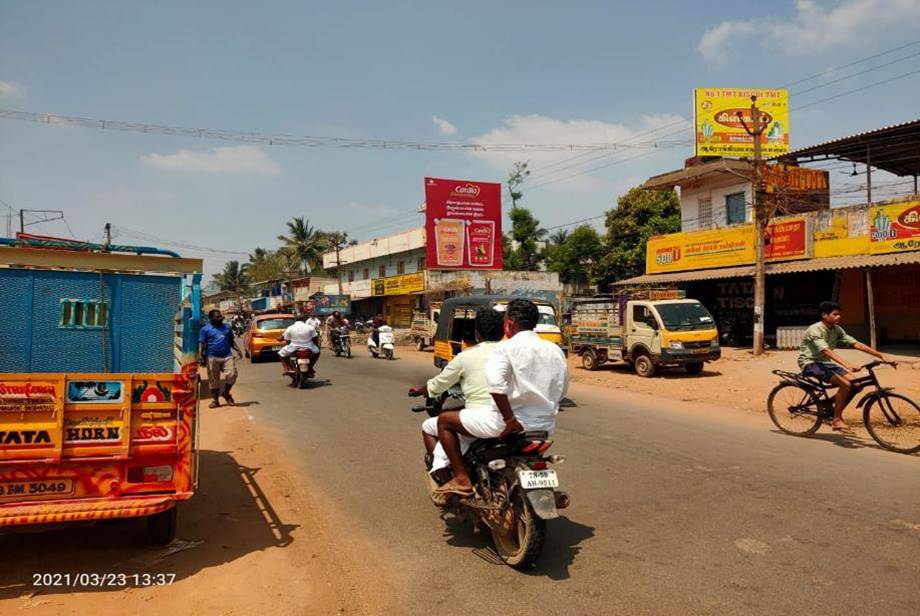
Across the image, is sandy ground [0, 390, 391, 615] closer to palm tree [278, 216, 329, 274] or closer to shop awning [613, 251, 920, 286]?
shop awning [613, 251, 920, 286]

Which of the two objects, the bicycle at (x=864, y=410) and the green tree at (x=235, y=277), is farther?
the green tree at (x=235, y=277)

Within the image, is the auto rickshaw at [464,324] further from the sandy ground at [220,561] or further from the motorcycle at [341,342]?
the motorcycle at [341,342]

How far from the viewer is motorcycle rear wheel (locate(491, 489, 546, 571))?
3.65 meters

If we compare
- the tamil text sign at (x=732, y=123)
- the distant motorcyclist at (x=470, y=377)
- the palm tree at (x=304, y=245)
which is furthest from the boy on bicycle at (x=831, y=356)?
the palm tree at (x=304, y=245)

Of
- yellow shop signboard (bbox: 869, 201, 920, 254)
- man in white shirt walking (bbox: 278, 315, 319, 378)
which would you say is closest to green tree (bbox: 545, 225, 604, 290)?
yellow shop signboard (bbox: 869, 201, 920, 254)

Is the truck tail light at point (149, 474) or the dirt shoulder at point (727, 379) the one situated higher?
the truck tail light at point (149, 474)

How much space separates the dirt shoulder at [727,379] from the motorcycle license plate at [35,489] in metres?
10.3

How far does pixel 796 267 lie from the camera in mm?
18891

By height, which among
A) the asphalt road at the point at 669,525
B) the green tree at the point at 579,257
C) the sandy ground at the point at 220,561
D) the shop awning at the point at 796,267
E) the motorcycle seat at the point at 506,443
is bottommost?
the sandy ground at the point at 220,561

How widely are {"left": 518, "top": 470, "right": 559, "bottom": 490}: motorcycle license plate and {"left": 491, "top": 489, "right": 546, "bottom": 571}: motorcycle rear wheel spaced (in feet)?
0.31

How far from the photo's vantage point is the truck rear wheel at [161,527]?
4238mm

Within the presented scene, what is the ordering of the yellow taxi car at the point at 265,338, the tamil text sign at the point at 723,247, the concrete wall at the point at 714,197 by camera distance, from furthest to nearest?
the concrete wall at the point at 714,197 → the yellow taxi car at the point at 265,338 → the tamil text sign at the point at 723,247

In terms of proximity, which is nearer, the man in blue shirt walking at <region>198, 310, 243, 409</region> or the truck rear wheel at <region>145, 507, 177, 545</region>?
the truck rear wheel at <region>145, 507, 177, 545</region>

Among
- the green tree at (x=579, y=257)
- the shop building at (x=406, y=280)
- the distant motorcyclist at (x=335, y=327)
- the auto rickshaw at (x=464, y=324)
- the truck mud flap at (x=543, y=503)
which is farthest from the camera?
the green tree at (x=579, y=257)
